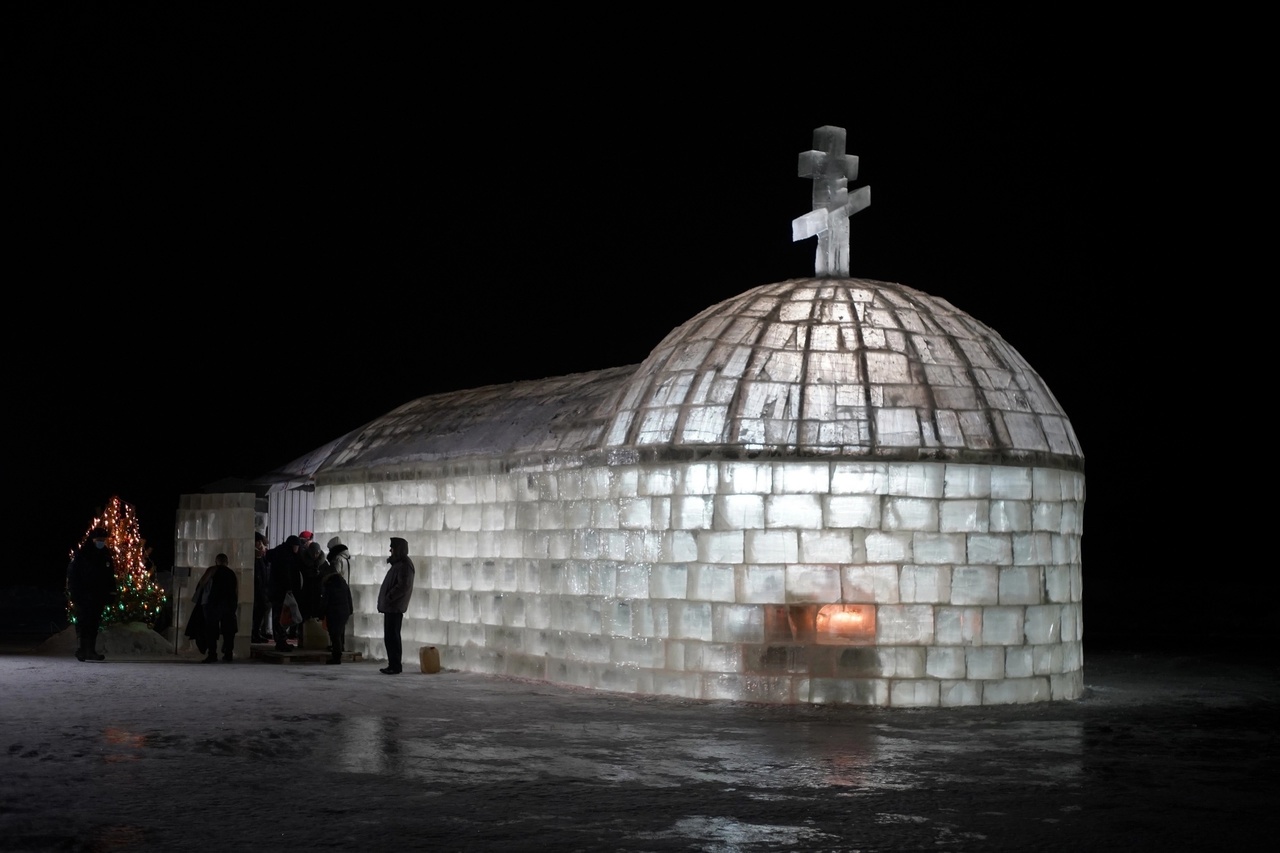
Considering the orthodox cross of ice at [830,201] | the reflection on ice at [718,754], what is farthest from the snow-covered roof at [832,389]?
the reflection on ice at [718,754]

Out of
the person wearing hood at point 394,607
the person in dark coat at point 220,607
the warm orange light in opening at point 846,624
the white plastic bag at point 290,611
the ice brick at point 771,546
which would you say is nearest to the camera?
the warm orange light in opening at point 846,624

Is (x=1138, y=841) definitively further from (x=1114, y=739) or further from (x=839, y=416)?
(x=839, y=416)

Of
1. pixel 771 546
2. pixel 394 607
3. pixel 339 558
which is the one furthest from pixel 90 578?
pixel 771 546

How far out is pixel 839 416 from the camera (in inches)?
583

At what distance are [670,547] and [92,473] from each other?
56.5 metres

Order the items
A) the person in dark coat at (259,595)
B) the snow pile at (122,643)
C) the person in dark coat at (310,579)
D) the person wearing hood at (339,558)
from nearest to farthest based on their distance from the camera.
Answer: the person wearing hood at (339,558) → the person in dark coat at (310,579) → the snow pile at (122,643) → the person in dark coat at (259,595)

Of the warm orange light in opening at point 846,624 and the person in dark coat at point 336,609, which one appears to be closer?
the warm orange light in opening at point 846,624

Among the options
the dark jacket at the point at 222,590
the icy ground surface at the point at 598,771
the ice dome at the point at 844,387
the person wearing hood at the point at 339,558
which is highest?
the ice dome at the point at 844,387

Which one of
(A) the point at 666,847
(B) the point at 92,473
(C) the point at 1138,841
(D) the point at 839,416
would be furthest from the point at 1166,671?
(B) the point at 92,473

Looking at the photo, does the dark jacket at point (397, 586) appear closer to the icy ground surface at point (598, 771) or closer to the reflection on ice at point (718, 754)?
the icy ground surface at point (598, 771)

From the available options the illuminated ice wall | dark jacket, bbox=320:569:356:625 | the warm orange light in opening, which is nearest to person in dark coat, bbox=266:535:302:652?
dark jacket, bbox=320:569:356:625

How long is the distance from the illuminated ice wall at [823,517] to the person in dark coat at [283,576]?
204 inches

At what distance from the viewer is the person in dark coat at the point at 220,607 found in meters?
19.4

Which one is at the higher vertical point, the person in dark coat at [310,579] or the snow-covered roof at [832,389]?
the snow-covered roof at [832,389]
